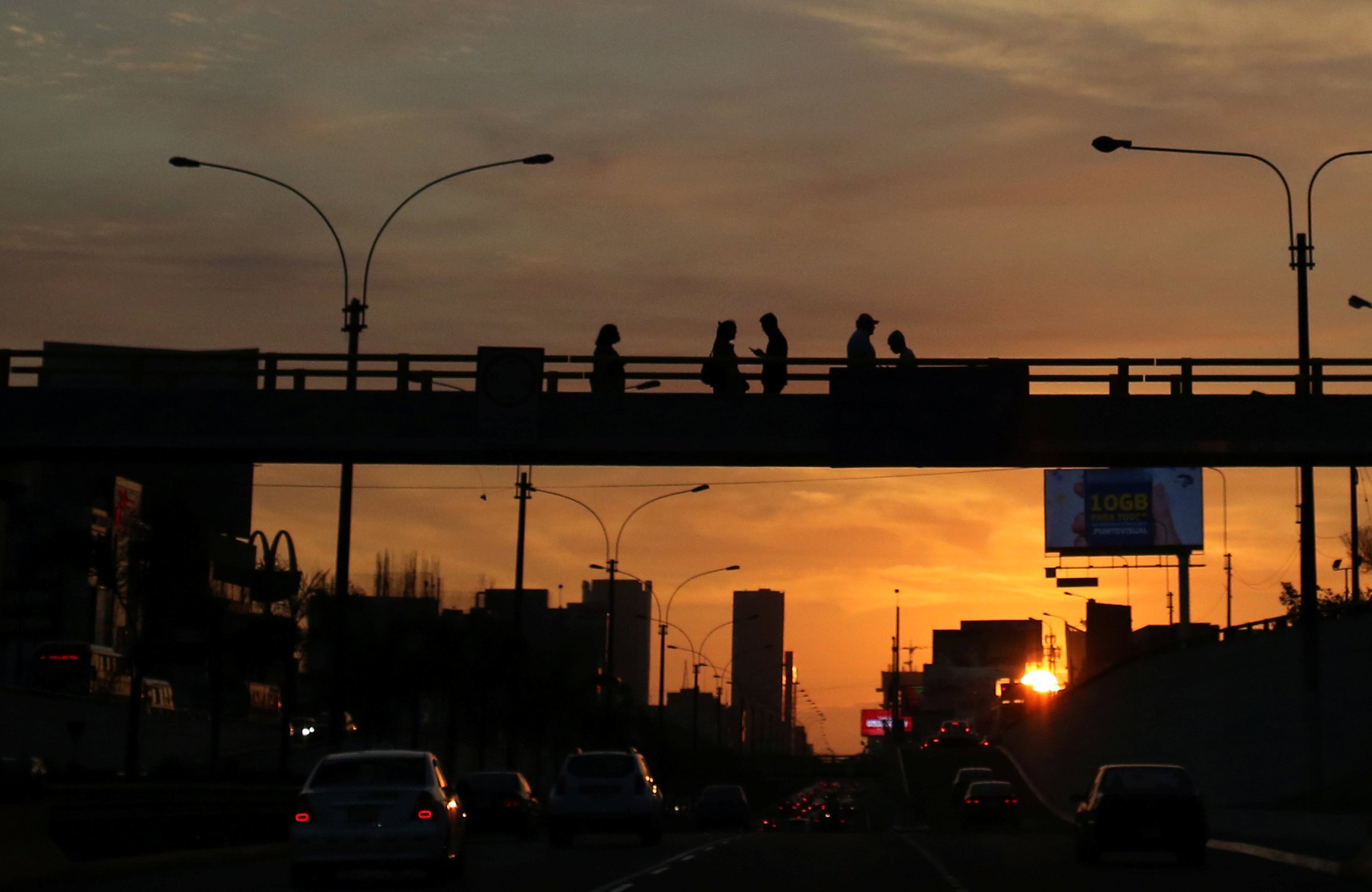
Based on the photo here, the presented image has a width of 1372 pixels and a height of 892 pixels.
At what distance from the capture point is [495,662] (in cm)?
7600

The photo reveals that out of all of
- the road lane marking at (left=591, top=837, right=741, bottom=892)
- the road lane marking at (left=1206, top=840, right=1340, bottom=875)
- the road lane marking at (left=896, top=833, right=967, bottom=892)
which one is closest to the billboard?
the road lane marking at (left=1206, top=840, right=1340, bottom=875)

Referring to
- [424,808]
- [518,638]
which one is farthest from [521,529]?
[424,808]

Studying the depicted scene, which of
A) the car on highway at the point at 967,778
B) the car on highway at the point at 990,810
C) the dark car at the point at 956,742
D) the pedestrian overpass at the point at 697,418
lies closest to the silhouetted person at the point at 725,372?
the pedestrian overpass at the point at 697,418

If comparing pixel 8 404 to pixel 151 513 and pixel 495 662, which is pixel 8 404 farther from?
pixel 495 662

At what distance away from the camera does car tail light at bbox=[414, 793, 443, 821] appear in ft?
64.6

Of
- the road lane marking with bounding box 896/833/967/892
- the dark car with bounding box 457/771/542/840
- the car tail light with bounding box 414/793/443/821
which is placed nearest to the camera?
the car tail light with bounding box 414/793/443/821

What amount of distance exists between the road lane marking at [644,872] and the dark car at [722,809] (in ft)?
96.2

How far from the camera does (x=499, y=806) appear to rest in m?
38.9

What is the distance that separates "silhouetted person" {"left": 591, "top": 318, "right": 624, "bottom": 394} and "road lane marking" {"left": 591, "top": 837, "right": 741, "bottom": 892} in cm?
831

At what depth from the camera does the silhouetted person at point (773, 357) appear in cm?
3322

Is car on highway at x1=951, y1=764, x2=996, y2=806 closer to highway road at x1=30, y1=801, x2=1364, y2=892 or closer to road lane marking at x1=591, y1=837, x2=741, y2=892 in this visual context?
highway road at x1=30, y1=801, x2=1364, y2=892

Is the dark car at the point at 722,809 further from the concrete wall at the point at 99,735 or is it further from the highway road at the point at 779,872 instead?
the highway road at the point at 779,872

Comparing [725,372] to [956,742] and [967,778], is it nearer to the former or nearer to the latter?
[967,778]

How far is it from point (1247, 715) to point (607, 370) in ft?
87.8
